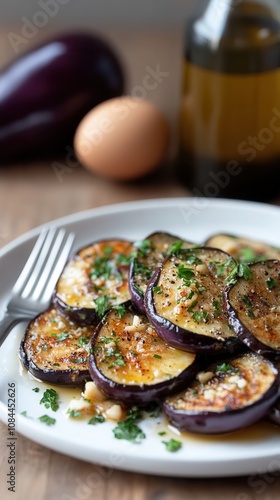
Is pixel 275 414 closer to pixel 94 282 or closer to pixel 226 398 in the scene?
pixel 226 398

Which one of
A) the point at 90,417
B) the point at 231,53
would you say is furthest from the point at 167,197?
the point at 90,417

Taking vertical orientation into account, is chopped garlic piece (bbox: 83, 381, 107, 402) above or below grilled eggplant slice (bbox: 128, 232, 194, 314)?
below

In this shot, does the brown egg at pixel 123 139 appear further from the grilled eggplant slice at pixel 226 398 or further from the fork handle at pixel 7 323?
the grilled eggplant slice at pixel 226 398

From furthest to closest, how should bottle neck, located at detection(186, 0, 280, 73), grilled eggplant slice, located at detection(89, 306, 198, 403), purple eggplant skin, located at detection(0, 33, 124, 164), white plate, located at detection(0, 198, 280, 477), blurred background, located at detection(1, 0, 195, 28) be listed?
blurred background, located at detection(1, 0, 195, 28) < purple eggplant skin, located at detection(0, 33, 124, 164) < bottle neck, located at detection(186, 0, 280, 73) < grilled eggplant slice, located at detection(89, 306, 198, 403) < white plate, located at detection(0, 198, 280, 477)

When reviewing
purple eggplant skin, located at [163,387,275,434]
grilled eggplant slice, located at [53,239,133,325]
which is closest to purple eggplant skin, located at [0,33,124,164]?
grilled eggplant slice, located at [53,239,133,325]

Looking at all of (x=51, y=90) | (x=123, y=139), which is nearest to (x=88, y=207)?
(x=123, y=139)

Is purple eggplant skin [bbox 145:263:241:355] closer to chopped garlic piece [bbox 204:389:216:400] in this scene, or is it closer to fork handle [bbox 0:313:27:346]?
chopped garlic piece [bbox 204:389:216:400]
